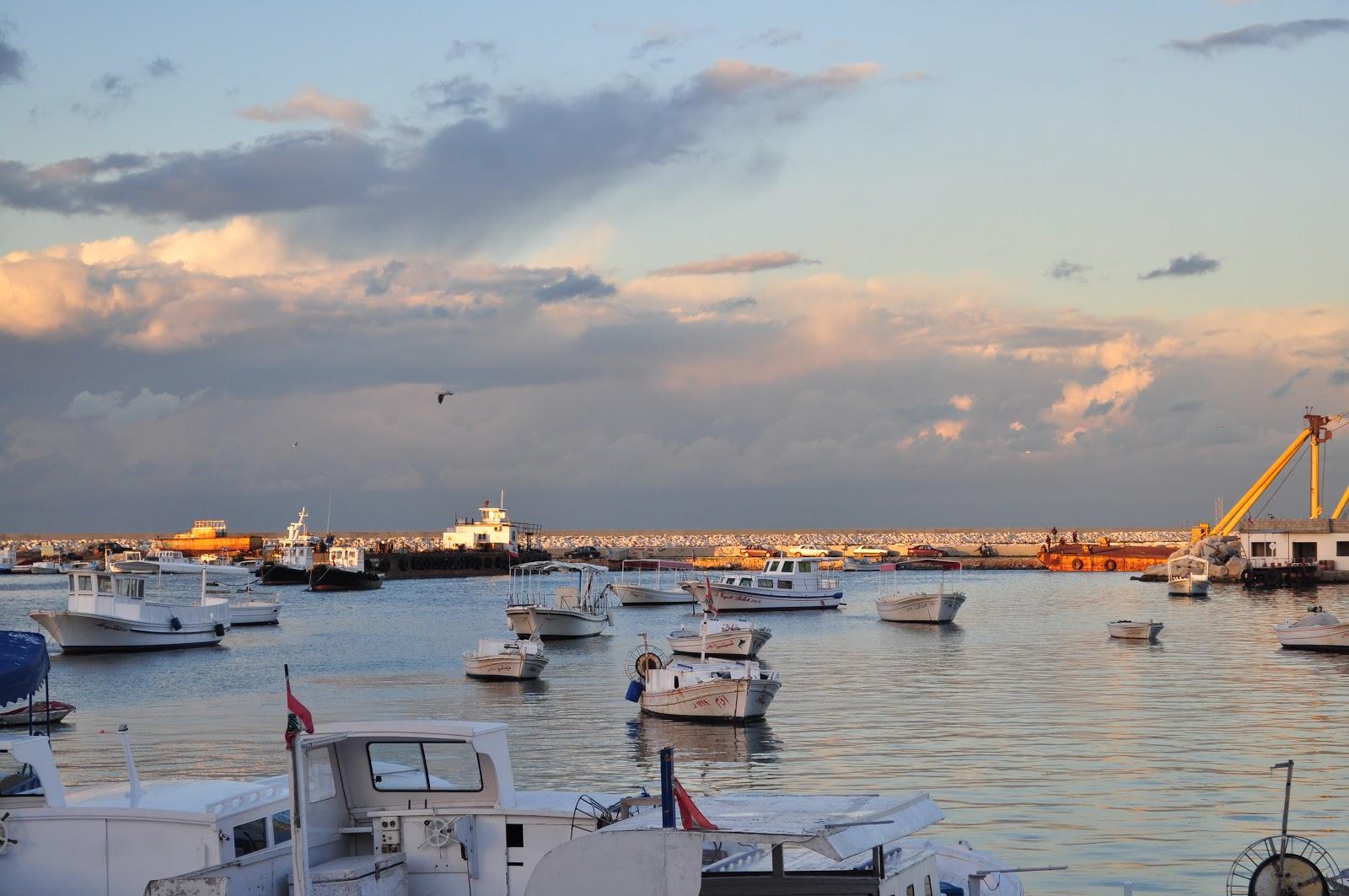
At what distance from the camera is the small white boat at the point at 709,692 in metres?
35.3

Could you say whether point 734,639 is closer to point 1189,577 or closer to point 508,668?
point 508,668

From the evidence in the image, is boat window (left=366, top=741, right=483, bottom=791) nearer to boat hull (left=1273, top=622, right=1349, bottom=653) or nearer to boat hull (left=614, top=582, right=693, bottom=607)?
boat hull (left=1273, top=622, right=1349, bottom=653)

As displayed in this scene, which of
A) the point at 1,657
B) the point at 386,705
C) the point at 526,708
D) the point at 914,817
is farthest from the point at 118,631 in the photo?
the point at 914,817

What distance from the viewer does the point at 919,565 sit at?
187 meters

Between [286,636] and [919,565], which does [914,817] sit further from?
[919,565]

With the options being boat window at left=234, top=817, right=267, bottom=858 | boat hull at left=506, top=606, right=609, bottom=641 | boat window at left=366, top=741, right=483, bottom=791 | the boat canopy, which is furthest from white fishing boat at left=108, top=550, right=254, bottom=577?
the boat canopy

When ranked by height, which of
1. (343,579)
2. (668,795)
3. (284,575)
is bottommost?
(343,579)

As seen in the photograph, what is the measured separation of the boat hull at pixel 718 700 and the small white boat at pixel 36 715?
1456cm

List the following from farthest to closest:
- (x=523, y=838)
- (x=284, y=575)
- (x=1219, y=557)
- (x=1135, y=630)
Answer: (x=284, y=575) → (x=1219, y=557) → (x=1135, y=630) → (x=523, y=838)

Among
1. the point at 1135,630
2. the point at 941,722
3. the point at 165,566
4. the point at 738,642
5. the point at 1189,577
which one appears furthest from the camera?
the point at 1189,577

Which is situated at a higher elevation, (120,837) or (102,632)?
(120,837)

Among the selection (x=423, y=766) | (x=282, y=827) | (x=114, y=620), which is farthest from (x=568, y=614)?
(x=423, y=766)

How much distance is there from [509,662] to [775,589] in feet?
132

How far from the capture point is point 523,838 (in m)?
14.1
